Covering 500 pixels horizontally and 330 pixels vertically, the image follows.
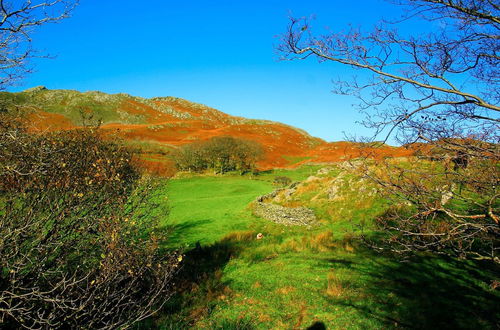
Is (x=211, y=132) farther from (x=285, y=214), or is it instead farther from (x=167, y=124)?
(x=285, y=214)

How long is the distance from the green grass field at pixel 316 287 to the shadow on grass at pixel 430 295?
2 cm

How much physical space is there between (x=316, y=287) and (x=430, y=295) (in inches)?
119

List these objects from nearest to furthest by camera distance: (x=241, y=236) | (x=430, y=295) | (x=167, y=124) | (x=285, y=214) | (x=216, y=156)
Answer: (x=430, y=295), (x=241, y=236), (x=285, y=214), (x=216, y=156), (x=167, y=124)

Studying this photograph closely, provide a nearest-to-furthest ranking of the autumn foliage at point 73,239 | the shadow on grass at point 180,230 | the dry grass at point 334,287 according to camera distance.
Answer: the autumn foliage at point 73,239
the dry grass at point 334,287
the shadow on grass at point 180,230

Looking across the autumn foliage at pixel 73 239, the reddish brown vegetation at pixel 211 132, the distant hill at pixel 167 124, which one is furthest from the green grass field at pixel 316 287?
the distant hill at pixel 167 124

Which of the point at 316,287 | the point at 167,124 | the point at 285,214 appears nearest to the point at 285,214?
the point at 285,214

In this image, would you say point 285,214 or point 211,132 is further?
point 211,132

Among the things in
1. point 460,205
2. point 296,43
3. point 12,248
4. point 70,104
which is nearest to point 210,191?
point 460,205

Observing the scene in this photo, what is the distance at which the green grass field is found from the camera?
22.3 ft

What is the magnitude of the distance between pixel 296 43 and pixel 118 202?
6.66m

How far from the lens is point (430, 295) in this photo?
24.6 ft

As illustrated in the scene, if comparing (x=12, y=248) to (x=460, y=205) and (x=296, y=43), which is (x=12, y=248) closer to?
(x=296, y=43)

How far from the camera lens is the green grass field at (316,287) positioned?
6.80 meters

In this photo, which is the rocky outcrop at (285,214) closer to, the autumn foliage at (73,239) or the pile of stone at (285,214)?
the pile of stone at (285,214)
